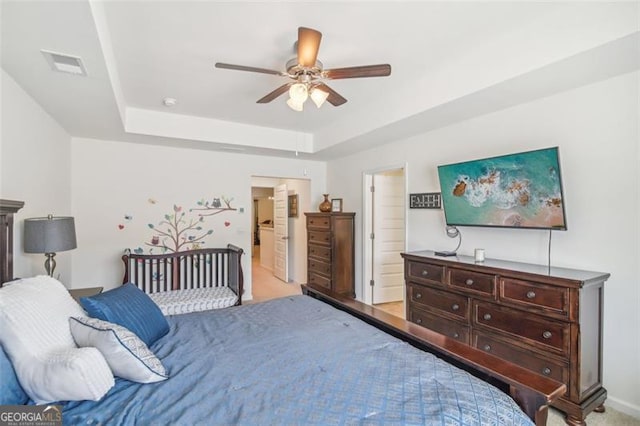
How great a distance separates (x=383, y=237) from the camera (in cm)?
494

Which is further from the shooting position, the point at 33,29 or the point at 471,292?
the point at 471,292

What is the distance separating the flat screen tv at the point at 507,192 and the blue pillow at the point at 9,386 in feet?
10.4

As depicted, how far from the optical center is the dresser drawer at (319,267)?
4944 mm

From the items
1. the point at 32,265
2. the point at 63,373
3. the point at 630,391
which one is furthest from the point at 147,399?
the point at 630,391

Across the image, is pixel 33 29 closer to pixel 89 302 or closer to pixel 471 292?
pixel 89 302

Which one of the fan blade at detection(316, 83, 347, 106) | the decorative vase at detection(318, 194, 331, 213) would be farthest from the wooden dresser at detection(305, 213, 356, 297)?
the fan blade at detection(316, 83, 347, 106)

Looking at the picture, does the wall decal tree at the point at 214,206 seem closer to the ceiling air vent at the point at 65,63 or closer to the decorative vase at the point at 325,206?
the decorative vase at the point at 325,206

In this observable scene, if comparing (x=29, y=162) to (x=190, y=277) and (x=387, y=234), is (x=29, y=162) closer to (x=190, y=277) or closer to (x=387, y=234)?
(x=190, y=277)

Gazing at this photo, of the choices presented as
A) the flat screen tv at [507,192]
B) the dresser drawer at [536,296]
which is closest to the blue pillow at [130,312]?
the dresser drawer at [536,296]

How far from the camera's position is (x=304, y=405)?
1.23 m

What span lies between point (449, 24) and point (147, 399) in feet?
8.71

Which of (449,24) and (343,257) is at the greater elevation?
(449,24)

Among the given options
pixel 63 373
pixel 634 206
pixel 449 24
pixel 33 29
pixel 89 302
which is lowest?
pixel 63 373

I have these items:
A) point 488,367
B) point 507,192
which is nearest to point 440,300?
point 507,192
